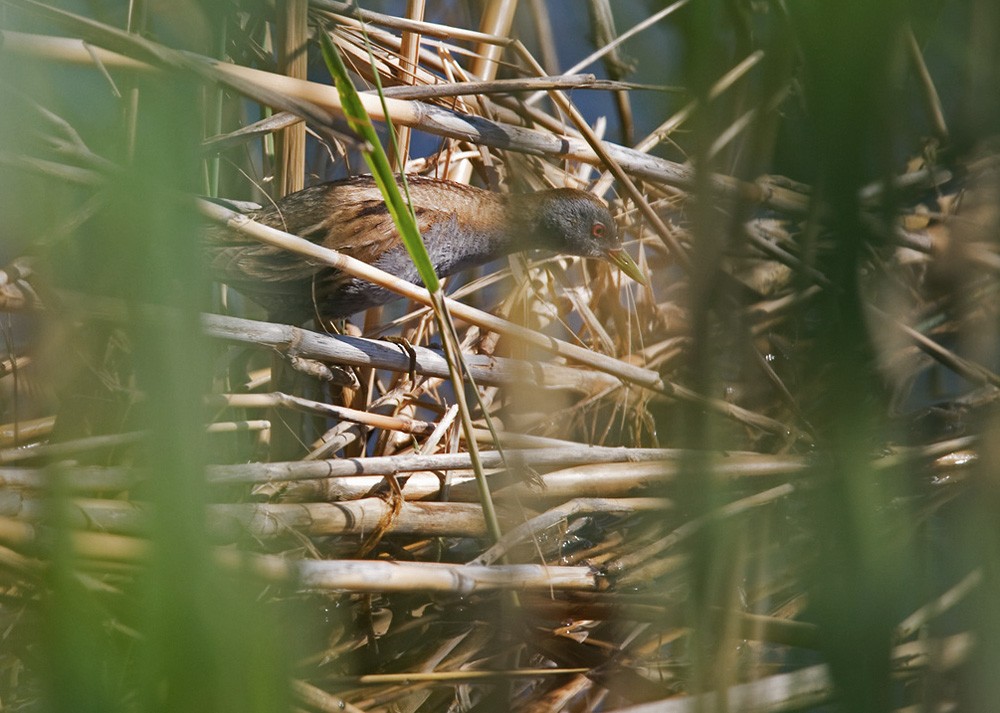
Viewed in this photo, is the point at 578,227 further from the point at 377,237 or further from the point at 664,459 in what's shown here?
the point at 664,459

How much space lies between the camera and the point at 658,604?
1.16 meters

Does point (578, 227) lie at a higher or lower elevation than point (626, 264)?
higher

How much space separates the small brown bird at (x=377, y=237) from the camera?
7.41 feet

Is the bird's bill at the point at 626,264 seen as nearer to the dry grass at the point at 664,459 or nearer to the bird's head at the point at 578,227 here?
the bird's head at the point at 578,227

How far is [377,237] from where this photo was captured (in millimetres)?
2436

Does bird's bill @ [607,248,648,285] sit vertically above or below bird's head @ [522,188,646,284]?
below

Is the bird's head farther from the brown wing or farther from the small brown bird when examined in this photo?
the brown wing

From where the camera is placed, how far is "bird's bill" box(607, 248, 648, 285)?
2.84 m

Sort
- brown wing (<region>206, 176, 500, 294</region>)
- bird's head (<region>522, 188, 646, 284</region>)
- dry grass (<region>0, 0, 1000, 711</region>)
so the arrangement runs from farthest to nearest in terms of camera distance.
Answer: bird's head (<region>522, 188, 646, 284</region>)
brown wing (<region>206, 176, 500, 294</region>)
dry grass (<region>0, 0, 1000, 711</region>)

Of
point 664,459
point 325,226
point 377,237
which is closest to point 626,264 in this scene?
point 377,237

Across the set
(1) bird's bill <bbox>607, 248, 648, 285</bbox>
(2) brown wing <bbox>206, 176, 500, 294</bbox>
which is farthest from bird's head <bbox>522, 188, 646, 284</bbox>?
(2) brown wing <bbox>206, 176, 500, 294</bbox>

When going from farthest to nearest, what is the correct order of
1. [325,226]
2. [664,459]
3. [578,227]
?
[578,227]
[325,226]
[664,459]

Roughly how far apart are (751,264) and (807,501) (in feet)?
0.65

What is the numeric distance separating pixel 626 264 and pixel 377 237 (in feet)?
2.94
